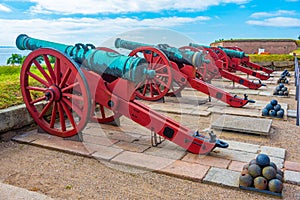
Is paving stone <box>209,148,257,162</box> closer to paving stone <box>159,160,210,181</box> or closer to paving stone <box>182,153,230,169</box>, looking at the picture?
paving stone <box>182,153,230,169</box>

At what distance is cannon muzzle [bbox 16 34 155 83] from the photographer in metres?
3.57

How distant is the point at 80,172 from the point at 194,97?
454 centimetres

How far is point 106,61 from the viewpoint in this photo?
3.75 metres

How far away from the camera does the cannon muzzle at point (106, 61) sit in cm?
357

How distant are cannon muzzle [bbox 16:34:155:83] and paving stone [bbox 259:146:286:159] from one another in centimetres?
157

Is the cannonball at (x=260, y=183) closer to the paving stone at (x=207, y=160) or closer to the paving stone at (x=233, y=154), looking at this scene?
the paving stone at (x=207, y=160)

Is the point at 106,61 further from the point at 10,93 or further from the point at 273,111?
the point at 273,111

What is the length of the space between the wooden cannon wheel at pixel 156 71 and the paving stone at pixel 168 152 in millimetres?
2513

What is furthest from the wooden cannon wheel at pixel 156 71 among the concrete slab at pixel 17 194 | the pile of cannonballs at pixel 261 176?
the concrete slab at pixel 17 194

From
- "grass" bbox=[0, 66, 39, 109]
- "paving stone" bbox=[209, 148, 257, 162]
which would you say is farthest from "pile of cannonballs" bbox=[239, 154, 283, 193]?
"grass" bbox=[0, 66, 39, 109]

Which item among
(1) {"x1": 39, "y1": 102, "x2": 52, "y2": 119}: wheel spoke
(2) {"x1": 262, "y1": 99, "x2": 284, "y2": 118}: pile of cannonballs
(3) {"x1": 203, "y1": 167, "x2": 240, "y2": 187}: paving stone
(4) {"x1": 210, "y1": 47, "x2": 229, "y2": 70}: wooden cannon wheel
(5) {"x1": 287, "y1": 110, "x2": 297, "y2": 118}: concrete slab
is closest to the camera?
(3) {"x1": 203, "y1": 167, "x2": 240, "y2": 187}: paving stone

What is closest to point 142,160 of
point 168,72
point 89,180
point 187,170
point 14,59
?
point 187,170

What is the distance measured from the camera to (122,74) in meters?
3.62

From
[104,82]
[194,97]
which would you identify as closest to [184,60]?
[194,97]
